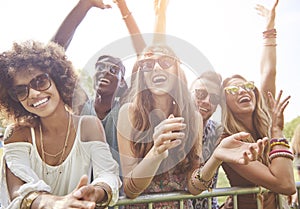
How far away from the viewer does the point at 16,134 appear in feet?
6.00

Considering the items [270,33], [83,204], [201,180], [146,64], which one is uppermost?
[270,33]

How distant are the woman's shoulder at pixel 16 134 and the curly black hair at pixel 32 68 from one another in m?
0.03

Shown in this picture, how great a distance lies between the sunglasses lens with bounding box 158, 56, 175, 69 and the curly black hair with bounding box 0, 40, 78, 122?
40cm

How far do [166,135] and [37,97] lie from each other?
1.87ft

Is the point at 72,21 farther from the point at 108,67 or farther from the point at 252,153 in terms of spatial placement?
the point at 252,153

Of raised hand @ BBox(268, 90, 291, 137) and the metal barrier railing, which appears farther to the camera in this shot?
raised hand @ BBox(268, 90, 291, 137)

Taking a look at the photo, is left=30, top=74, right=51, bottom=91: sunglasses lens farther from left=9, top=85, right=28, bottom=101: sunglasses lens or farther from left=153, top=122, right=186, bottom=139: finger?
left=153, top=122, right=186, bottom=139: finger

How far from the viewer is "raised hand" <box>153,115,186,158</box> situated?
79.1 inches

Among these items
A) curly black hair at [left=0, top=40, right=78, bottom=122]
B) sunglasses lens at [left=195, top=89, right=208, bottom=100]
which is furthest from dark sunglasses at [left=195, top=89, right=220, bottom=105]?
curly black hair at [left=0, top=40, right=78, bottom=122]

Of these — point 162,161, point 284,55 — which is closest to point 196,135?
point 162,161

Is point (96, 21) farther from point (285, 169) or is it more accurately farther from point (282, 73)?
point (285, 169)

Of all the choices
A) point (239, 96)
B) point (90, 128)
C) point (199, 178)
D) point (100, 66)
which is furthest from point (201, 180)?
point (100, 66)

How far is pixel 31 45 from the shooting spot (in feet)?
6.01

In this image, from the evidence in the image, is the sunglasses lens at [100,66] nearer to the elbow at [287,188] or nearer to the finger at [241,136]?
the finger at [241,136]
